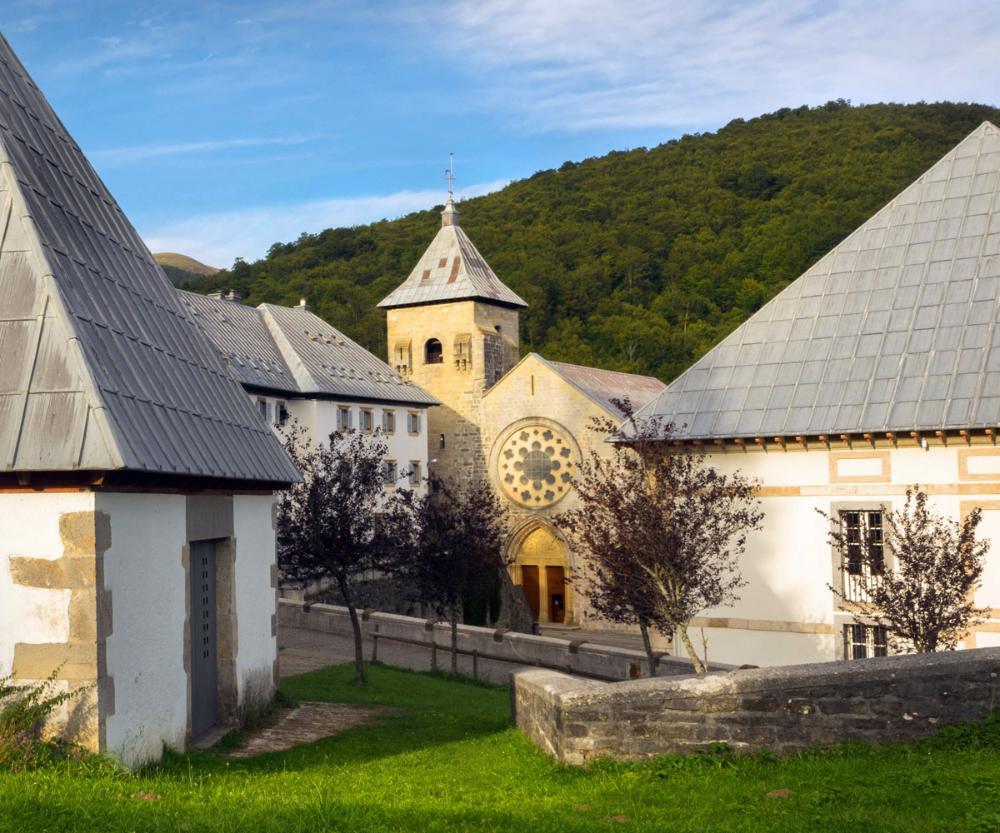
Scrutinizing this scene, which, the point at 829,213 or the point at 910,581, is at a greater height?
the point at 829,213

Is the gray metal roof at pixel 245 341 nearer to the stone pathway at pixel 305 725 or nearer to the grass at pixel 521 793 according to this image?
the stone pathway at pixel 305 725

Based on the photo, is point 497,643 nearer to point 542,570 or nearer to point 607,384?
point 542,570

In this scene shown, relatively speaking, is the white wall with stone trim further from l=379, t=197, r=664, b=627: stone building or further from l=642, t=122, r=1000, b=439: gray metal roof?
l=379, t=197, r=664, b=627: stone building

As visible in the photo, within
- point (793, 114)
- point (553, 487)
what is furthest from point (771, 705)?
point (793, 114)

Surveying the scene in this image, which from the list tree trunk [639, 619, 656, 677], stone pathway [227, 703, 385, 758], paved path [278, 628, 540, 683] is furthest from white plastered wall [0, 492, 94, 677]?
paved path [278, 628, 540, 683]

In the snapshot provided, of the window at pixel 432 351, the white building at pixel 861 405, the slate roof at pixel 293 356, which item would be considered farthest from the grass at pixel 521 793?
the window at pixel 432 351

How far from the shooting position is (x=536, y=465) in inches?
1818

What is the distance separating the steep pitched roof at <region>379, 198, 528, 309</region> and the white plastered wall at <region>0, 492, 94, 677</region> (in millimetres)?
42437

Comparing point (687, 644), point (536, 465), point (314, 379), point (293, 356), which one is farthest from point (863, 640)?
point (293, 356)

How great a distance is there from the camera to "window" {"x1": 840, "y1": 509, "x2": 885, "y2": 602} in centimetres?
1936

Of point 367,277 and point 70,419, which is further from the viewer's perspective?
point 367,277

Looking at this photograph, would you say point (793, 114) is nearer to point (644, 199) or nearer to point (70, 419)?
point (644, 199)

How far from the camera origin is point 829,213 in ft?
216

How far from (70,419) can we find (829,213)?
204ft
